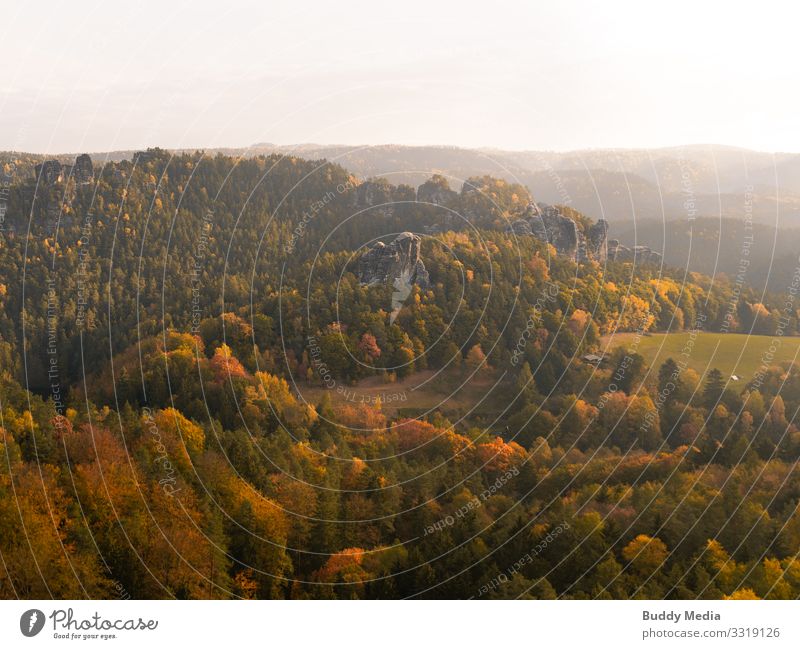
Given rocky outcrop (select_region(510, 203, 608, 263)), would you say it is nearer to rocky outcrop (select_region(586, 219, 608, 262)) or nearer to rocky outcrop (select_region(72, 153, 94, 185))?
rocky outcrop (select_region(586, 219, 608, 262))

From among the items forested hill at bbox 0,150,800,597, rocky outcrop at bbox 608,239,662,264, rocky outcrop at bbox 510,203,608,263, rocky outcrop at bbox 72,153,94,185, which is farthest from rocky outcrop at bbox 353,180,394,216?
rocky outcrop at bbox 72,153,94,185

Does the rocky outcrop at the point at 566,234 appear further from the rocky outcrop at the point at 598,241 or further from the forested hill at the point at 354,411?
the forested hill at the point at 354,411

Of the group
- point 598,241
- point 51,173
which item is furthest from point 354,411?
point 51,173

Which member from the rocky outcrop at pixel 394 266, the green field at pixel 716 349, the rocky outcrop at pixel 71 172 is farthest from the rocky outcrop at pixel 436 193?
the rocky outcrop at pixel 71 172

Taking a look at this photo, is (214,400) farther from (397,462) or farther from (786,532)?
(786,532)

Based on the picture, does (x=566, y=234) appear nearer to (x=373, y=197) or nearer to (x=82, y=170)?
(x=373, y=197)

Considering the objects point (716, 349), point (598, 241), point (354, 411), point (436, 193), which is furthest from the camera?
point (436, 193)

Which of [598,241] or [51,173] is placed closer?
[598,241]
